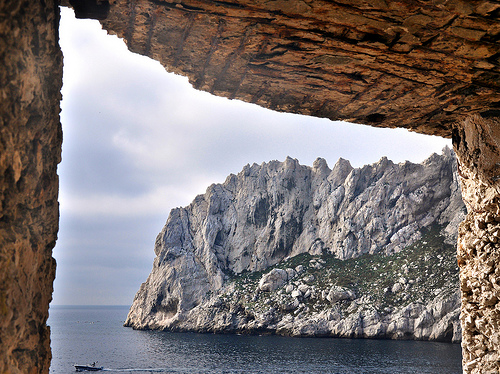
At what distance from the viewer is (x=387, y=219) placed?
7031 centimetres

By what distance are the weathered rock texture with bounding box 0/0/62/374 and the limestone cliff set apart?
5685cm

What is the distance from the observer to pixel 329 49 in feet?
13.0

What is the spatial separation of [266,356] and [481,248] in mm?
47201

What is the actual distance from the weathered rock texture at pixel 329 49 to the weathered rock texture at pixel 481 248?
49 cm

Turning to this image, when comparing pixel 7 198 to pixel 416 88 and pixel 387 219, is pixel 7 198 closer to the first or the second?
pixel 416 88

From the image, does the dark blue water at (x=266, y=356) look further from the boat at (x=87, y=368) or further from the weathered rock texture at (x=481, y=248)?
the weathered rock texture at (x=481, y=248)

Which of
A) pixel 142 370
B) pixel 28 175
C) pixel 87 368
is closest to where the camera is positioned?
pixel 28 175

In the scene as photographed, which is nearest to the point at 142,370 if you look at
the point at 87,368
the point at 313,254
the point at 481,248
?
the point at 87,368

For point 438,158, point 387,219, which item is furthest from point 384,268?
point 438,158

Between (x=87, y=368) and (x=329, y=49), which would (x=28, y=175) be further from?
(x=87, y=368)

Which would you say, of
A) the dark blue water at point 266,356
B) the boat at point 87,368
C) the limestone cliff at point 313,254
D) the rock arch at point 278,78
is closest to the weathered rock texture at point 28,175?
the rock arch at point 278,78

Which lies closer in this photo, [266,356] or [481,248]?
[481,248]

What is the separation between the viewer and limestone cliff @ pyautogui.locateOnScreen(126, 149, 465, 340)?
59188 mm

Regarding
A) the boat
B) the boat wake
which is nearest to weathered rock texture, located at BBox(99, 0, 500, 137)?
the boat wake
